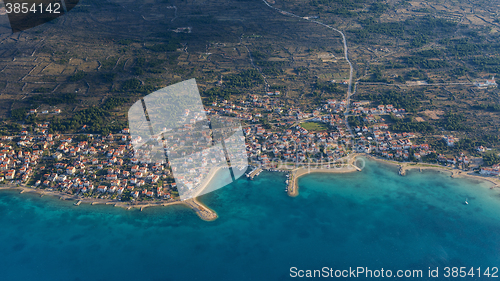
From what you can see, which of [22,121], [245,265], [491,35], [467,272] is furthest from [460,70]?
[22,121]

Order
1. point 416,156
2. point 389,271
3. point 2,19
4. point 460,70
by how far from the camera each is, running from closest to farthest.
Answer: point 389,271
point 416,156
point 460,70
point 2,19

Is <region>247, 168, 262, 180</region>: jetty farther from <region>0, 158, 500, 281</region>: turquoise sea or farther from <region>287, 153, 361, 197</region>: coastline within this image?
<region>287, 153, 361, 197</region>: coastline

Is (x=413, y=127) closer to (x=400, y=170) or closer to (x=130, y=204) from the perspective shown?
(x=400, y=170)

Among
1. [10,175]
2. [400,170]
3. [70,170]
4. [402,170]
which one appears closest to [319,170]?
[400,170]

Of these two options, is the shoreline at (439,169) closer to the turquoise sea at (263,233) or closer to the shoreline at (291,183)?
the shoreline at (291,183)

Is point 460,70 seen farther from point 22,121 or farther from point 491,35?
point 22,121

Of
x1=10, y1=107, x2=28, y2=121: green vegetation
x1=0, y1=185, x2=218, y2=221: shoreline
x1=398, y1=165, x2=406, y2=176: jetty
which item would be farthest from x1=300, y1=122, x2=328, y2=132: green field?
x1=10, y1=107, x2=28, y2=121: green vegetation
